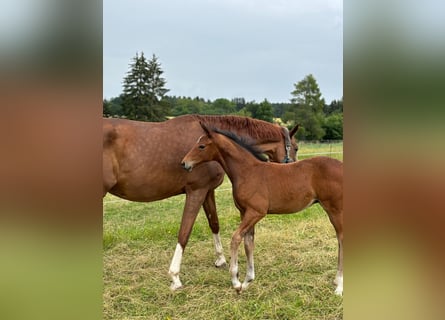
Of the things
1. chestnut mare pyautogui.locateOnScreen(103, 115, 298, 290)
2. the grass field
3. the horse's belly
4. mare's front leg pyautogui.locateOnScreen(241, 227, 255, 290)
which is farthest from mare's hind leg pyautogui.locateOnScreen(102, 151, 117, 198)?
the horse's belly

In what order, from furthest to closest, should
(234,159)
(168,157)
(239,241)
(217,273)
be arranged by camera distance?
(217,273) → (168,157) → (234,159) → (239,241)

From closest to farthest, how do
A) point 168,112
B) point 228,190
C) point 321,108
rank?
1. point 228,190
2. point 168,112
3. point 321,108

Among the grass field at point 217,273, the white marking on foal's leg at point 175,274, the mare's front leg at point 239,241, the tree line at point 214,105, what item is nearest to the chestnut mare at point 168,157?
the white marking on foal's leg at point 175,274

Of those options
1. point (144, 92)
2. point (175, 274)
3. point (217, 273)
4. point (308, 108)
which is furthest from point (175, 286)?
point (308, 108)

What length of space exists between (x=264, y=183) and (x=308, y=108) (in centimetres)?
2480

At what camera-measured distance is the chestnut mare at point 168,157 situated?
133 inches

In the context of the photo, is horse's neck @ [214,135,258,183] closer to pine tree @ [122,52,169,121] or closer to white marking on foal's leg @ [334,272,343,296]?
white marking on foal's leg @ [334,272,343,296]

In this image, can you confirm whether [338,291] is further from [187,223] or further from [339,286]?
[187,223]

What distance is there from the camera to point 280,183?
10.7ft

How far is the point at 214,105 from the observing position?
2858 centimetres
